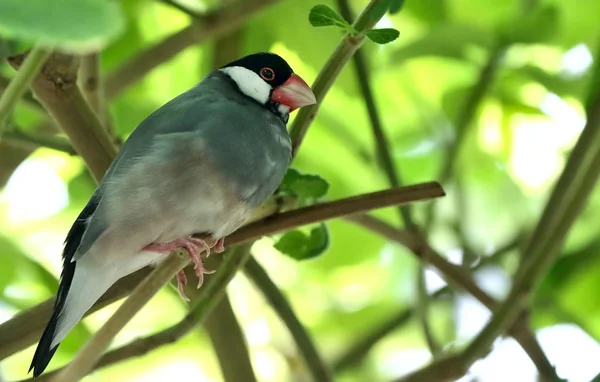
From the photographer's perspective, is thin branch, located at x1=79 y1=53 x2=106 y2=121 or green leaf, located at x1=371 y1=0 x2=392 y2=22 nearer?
green leaf, located at x1=371 y1=0 x2=392 y2=22

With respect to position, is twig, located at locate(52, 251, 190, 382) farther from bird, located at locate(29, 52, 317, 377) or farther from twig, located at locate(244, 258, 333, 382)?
twig, located at locate(244, 258, 333, 382)

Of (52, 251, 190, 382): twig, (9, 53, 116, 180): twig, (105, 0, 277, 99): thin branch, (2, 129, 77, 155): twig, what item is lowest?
(52, 251, 190, 382): twig

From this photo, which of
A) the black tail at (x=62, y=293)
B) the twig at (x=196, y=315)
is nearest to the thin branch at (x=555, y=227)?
the twig at (x=196, y=315)

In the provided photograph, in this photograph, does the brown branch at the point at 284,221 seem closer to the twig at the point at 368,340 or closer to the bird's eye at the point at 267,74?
the bird's eye at the point at 267,74

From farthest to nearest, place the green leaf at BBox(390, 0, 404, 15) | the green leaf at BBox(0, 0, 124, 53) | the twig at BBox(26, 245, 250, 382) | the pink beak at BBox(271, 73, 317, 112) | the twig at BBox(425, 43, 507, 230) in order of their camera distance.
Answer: the twig at BBox(425, 43, 507, 230) < the pink beak at BBox(271, 73, 317, 112) < the twig at BBox(26, 245, 250, 382) < the green leaf at BBox(390, 0, 404, 15) < the green leaf at BBox(0, 0, 124, 53)

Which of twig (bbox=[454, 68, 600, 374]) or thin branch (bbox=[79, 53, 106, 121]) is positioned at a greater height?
thin branch (bbox=[79, 53, 106, 121])

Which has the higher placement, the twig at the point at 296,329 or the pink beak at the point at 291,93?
the pink beak at the point at 291,93

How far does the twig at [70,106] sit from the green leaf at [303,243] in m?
0.16

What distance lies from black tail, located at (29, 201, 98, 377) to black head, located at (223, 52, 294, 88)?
0.24 m

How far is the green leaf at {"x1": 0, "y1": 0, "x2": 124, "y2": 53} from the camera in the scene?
22cm

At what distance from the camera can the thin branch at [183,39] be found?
82 centimetres

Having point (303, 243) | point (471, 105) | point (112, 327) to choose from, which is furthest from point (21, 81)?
point (471, 105)

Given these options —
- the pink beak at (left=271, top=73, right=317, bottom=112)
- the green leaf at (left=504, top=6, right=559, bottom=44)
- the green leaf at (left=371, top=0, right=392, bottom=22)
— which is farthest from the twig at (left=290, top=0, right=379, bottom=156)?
the green leaf at (left=504, top=6, right=559, bottom=44)

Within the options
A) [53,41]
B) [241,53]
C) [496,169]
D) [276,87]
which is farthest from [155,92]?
[53,41]
